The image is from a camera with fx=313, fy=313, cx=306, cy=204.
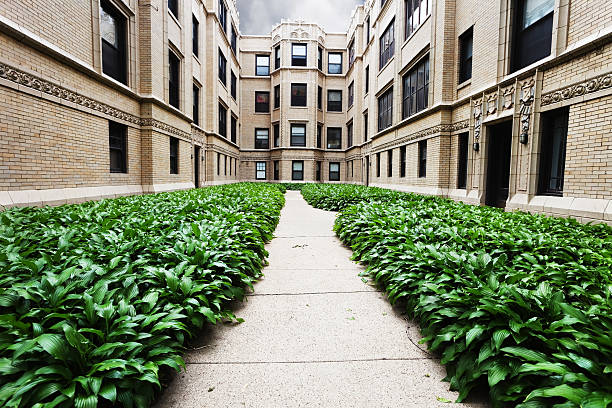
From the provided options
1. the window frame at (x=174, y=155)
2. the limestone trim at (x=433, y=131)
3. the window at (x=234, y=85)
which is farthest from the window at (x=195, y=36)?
the limestone trim at (x=433, y=131)

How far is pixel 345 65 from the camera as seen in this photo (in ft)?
119

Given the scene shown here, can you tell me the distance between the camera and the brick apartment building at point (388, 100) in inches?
282

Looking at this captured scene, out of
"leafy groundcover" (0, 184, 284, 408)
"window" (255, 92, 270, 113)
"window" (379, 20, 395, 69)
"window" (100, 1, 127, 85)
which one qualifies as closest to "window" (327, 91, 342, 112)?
"window" (255, 92, 270, 113)

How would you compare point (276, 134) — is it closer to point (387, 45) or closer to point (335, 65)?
point (335, 65)

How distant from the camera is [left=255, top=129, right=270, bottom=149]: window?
37.1m

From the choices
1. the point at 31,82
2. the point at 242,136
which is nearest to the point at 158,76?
the point at 31,82

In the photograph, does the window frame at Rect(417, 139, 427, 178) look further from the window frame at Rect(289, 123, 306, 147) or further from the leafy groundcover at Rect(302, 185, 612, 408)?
the window frame at Rect(289, 123, 306, 147)

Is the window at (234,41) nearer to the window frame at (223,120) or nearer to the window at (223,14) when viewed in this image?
the window at (223,14)

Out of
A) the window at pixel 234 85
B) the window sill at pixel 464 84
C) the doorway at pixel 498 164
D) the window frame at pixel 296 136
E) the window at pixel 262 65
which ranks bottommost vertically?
the doorway at pixel 498 164

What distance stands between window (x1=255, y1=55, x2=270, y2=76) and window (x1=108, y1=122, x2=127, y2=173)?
27996 mm

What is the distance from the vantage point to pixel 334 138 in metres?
37.0

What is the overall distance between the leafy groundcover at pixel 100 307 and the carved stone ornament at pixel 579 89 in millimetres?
8126

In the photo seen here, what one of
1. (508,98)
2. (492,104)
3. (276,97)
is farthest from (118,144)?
(276,97)

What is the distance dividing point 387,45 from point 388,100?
3730 millimetres
